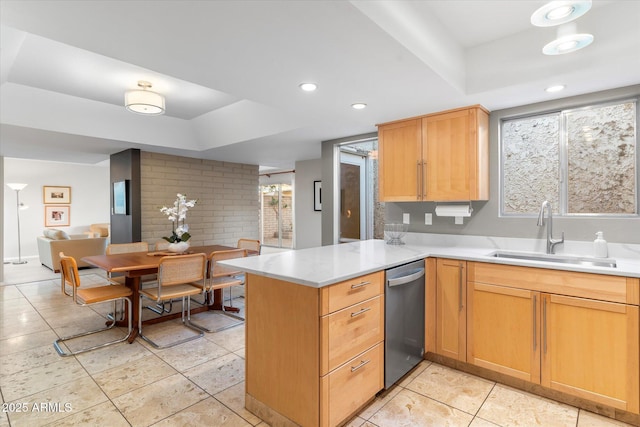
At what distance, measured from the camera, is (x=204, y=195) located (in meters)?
5.80

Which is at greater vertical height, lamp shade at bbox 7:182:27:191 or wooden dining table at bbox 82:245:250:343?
lamp shade at bbox 7:182:27:191

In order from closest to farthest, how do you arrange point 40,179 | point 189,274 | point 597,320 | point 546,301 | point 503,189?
point 597,320, point 546,301, point 503,189, point 189,274, point 40,179

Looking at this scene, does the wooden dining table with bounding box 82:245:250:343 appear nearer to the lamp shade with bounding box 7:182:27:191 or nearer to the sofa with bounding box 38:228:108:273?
the sofa with bounding box 38:228:108:273

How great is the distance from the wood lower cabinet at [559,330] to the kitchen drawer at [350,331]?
0.84 metres

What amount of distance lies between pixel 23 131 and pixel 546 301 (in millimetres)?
5163

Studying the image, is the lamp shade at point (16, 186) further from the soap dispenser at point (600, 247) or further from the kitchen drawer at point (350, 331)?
the soap dispenser at point (600, 247)

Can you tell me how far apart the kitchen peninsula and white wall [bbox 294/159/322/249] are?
4.19 meters

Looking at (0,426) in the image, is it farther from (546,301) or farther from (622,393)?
(622,393)

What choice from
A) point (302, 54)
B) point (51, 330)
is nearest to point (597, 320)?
point (302, 54)

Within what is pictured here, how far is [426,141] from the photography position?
2.98m

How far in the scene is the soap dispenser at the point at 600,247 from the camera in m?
2.32

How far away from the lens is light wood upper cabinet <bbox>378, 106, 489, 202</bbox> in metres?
2.75

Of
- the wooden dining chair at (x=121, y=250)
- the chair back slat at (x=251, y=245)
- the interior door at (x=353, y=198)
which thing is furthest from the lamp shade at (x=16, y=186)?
the interior door at (x=353, y=198)

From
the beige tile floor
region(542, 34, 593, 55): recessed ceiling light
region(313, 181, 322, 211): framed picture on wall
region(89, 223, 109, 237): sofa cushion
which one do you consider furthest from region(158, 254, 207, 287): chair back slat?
region(89, 223, 109, 237): sofa cushion
